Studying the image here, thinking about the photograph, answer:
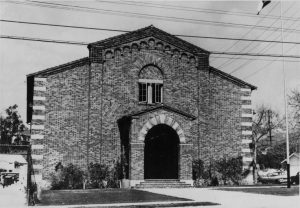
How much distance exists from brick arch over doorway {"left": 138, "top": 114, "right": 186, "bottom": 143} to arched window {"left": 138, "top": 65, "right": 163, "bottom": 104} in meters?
2.48

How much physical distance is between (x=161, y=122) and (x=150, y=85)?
3516 mm

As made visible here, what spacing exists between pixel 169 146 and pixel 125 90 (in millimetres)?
4897

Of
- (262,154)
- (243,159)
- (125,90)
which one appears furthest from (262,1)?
(262,154)

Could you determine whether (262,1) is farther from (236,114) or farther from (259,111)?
(259,111)

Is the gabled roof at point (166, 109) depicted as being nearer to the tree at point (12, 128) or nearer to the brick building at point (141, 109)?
the brick building at point (141, 109)

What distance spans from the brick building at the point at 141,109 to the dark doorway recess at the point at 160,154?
0.07 meters

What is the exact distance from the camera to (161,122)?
87.5 ft

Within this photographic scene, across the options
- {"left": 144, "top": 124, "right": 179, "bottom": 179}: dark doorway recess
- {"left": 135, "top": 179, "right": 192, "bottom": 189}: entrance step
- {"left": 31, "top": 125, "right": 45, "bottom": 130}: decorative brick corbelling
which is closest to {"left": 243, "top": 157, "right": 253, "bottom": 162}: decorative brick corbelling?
{"left": 144, "top": 124, "right": 179, "bottom": 179}: dark doorway recess

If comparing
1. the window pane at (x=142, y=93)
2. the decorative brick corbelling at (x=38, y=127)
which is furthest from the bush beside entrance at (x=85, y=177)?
the window pane at (x=142, y=93)

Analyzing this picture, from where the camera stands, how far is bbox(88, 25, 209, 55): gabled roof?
28.5 m

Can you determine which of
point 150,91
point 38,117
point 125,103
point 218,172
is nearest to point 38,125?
point 38,117

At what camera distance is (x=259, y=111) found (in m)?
76.9

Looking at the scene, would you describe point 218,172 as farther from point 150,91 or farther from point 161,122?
point 150,91

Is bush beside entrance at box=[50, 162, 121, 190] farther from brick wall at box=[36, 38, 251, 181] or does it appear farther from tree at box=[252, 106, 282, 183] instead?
tree at box=[252, 106, 282, 183]
